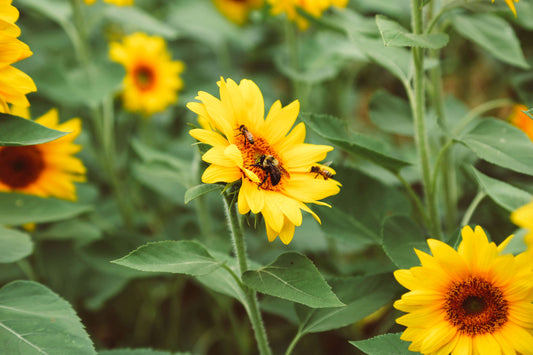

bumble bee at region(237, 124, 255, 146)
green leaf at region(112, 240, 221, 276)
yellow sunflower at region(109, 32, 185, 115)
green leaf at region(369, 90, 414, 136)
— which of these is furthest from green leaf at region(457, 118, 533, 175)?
yellow sunflower at region(109, 32, 185, 115)

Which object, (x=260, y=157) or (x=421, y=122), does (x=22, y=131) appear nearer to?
(x=260, y=157)

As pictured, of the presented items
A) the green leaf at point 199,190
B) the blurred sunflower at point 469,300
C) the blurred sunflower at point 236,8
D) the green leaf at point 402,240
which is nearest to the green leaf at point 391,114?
the green leaf at point 402,240

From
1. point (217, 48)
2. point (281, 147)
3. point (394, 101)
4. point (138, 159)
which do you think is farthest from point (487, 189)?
point (217, 48)

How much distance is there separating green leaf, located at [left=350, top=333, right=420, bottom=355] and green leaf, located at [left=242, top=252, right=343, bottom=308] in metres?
0.12

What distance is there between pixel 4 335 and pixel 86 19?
1.38 metres

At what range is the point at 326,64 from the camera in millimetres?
2047

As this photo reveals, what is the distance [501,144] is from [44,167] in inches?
51.1

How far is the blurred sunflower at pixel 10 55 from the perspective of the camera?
958 millimetres

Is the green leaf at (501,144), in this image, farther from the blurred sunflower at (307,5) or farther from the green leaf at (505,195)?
the blurred sunflower at (307,5)

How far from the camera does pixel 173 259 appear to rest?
37.9 inches

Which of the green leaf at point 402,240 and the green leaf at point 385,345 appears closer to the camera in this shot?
the green leaf at point 385,345

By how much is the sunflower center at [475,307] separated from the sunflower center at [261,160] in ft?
1.26

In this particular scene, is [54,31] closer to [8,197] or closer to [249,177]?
[8,197]

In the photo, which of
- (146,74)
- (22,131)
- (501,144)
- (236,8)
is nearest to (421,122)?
(501,144)
